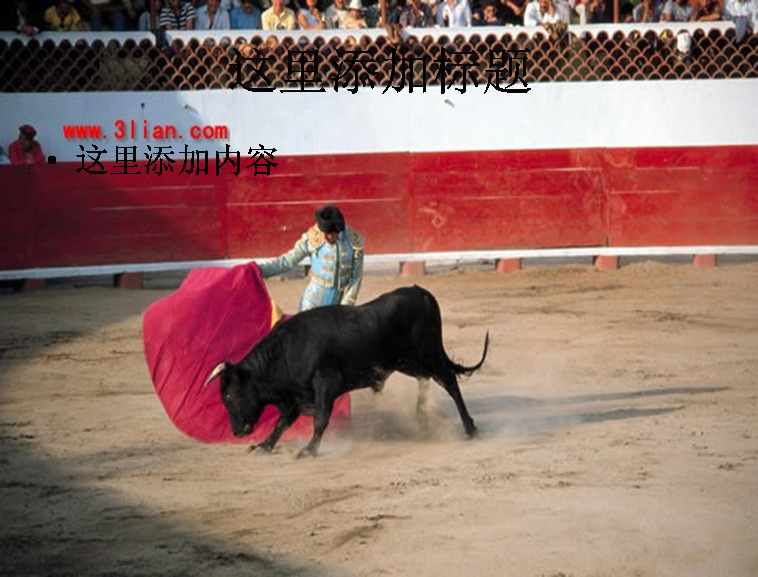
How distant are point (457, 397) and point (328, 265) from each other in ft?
2.62

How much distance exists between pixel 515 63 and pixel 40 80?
Result: 11.5 feet

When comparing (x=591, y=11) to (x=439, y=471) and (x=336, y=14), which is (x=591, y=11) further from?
(x=439, y=471)

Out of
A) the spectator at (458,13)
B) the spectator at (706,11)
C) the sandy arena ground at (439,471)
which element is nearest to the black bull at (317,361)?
the sandy arena ground at (439,471)

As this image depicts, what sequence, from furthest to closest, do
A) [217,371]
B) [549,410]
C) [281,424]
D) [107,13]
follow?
[107,13] < [549,410] < [281,424] < [217,371]

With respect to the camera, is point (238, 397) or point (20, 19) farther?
point (20, 19)

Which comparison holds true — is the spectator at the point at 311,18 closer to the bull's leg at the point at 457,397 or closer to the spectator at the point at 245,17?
the spectator at the point at 245,17

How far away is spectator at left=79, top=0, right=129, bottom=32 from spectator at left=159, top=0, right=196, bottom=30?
251mm

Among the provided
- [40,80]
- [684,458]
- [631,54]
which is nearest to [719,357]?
[684,458]

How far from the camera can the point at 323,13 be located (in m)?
12.3

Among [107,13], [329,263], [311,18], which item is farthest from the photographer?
[311,18]

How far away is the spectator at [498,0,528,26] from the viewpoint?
12.5m

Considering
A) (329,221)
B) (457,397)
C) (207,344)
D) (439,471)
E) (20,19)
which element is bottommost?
(439,471)

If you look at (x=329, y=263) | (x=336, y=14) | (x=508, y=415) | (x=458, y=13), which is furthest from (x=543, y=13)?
(x=329, y=263)

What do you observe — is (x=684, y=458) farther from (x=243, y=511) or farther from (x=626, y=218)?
(x=626, y=218)
